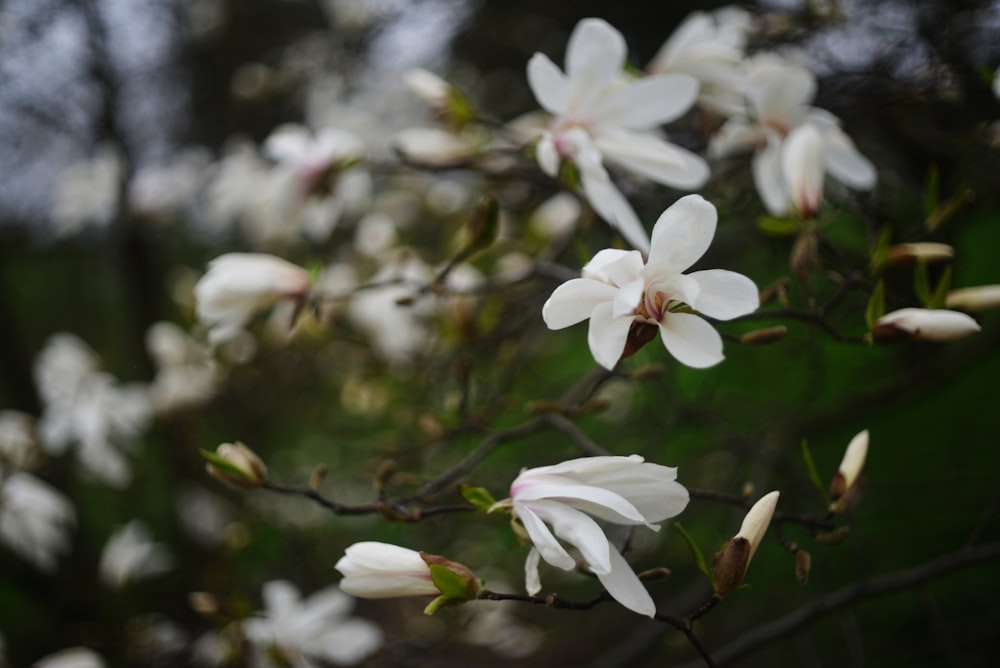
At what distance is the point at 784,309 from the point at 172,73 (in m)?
2.77

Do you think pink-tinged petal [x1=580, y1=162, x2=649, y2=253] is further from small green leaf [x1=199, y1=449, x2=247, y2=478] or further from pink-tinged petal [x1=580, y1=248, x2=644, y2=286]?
small green leaf [x1=199, y1=449, x2=247, y2=478]

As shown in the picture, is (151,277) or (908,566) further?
(151,277)

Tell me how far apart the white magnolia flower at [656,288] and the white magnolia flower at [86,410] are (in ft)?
4.95

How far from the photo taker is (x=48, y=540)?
5.65 feet

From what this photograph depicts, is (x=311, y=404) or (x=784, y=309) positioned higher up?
(x=784, y=309)

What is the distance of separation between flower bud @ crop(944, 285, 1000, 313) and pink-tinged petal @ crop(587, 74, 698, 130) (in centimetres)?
37

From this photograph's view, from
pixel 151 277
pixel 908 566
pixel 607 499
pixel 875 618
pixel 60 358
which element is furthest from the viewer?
pixel 151 277

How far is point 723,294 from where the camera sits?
660mm

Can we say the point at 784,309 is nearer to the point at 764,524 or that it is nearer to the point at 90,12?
the point at 764,524

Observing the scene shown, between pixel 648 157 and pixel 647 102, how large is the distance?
6 cm

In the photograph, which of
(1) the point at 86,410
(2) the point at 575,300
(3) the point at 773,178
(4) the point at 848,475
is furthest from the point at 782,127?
(1) the point at 86,410

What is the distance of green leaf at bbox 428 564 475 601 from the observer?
70 cm

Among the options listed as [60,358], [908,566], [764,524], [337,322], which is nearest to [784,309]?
[764,524]

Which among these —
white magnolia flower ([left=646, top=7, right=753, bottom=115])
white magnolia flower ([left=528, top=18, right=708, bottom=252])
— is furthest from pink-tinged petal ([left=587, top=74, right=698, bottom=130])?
white magnolia flower ([left=646, top=7, right=753, bottom=115])
